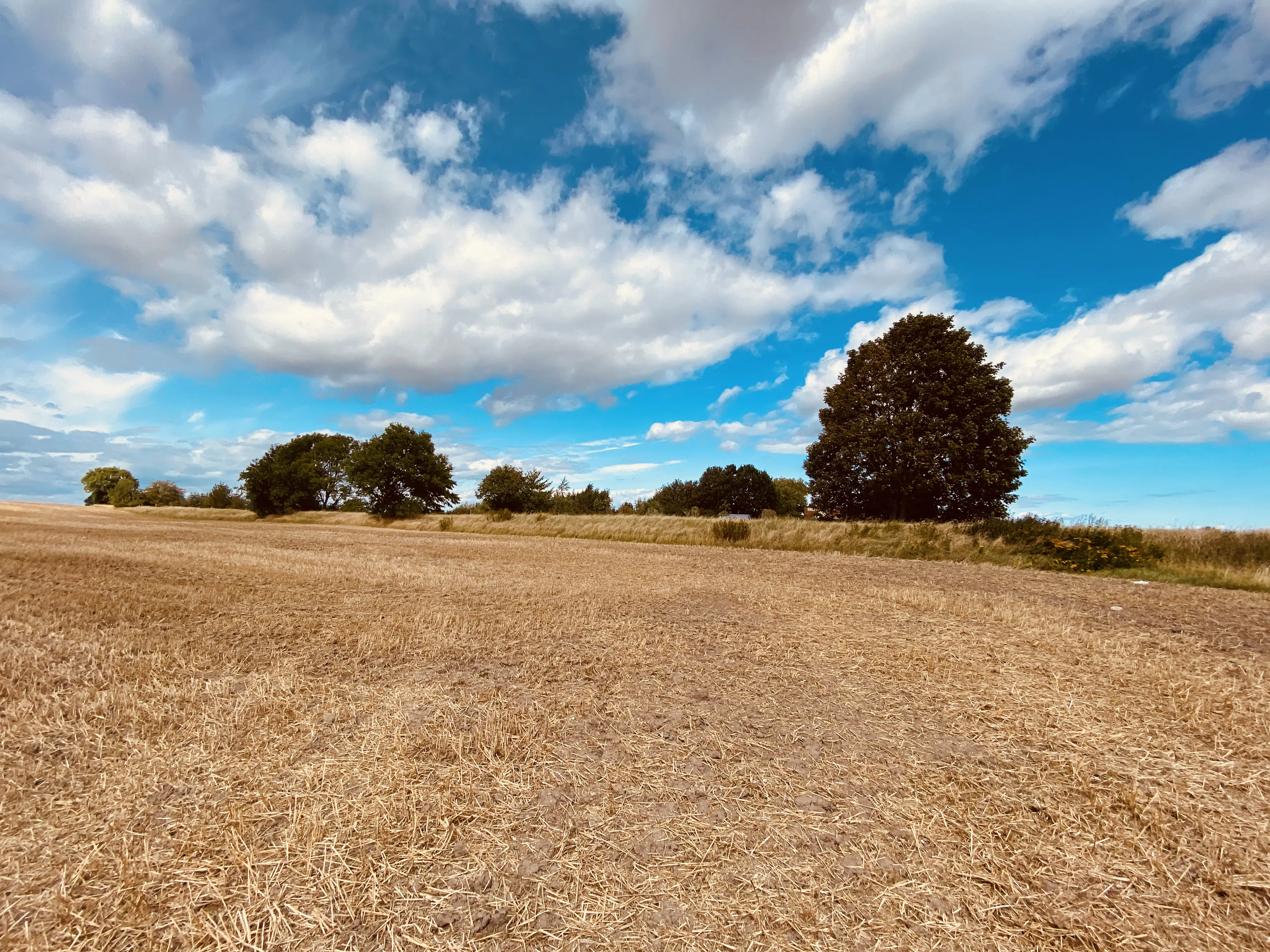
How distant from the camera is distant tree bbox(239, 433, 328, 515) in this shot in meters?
56.4

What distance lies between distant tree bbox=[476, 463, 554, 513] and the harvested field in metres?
40.5

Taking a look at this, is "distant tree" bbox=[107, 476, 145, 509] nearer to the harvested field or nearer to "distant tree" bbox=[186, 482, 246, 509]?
"distant tree" bbox=[186, 482, 246, 509]

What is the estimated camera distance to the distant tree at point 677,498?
6562 centimetres

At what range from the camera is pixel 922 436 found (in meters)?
26.2

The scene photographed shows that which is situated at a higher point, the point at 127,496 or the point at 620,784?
the point at 127,496

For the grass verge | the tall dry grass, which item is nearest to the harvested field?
the grass verge

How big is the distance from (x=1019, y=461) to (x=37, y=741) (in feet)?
107

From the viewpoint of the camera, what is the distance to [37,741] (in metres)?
3.79

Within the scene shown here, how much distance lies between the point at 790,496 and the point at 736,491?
79.1 feet

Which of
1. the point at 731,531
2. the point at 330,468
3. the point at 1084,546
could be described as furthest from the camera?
the point at 330,468

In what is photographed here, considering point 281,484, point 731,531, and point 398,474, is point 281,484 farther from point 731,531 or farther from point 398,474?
point 731,531

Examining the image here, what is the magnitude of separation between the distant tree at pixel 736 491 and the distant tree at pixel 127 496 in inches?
3094

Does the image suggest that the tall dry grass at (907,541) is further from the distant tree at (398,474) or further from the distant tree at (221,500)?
the distant tree at (221,500)

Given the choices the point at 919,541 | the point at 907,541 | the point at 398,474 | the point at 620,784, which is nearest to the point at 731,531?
the point at 907,541
